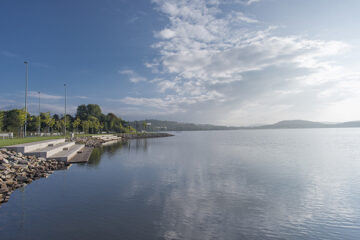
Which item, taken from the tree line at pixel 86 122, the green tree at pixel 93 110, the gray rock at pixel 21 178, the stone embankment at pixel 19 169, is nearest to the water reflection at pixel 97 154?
the stone embankment at pixel 19 169

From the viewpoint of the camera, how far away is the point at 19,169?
54.2 feet

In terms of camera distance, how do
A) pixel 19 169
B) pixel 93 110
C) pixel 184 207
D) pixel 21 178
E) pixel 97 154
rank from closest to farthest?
pixel 184 207 < pixel 21 178 < pixel 19 169 < pixel 97 154 < pixel 93 110

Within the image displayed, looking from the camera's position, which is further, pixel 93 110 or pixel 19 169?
pixel 93 110

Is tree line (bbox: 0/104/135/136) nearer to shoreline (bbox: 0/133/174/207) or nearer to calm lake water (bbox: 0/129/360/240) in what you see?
shoreline (bbox: 0/133/174/207)

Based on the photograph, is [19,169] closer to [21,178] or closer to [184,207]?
[21,178]

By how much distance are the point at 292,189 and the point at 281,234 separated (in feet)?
22.3

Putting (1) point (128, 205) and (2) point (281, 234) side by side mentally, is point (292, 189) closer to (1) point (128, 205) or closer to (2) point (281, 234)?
(2) point (281, 234)

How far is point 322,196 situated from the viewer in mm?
13078

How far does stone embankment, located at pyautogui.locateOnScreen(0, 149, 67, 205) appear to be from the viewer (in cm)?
1348

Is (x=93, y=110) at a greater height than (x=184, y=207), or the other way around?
(x=93, y=110)

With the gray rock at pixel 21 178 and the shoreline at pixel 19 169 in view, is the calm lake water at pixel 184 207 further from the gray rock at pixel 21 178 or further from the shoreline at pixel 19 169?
the gray rock at pixel 21 178

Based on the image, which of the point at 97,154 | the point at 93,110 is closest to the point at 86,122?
the point at 93,110

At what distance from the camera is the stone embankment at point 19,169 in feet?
44.2

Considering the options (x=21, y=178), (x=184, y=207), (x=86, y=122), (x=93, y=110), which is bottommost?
(x=184, y=207)
